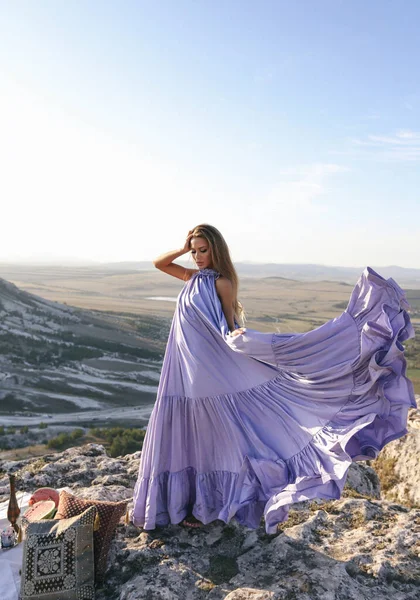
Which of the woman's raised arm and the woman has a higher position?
the woman's raised arm

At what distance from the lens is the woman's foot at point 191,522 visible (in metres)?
3.83

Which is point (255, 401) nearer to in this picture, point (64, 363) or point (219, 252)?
point (219, 252)

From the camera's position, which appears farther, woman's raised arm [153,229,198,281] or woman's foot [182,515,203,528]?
woman's raised arm [153,229,198,281]

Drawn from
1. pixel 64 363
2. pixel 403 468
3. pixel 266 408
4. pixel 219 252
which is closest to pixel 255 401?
pixel 266 408

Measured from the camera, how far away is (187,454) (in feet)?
12.8

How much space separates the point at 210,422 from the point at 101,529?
1033 mm

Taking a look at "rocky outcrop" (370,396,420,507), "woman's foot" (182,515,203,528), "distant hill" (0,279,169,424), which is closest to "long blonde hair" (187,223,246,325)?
"woman's foot" (182,515,203,528)

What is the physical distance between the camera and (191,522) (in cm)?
385

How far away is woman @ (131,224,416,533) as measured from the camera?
11.3 feet

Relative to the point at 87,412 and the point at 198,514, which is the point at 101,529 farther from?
the point at 87,412

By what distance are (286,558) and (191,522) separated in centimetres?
77

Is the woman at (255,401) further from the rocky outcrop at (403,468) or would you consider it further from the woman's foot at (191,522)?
the rocky outcrop at (403,468)

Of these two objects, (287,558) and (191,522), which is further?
(191,522)

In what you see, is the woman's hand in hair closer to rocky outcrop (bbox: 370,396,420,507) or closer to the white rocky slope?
the white rocky slope
